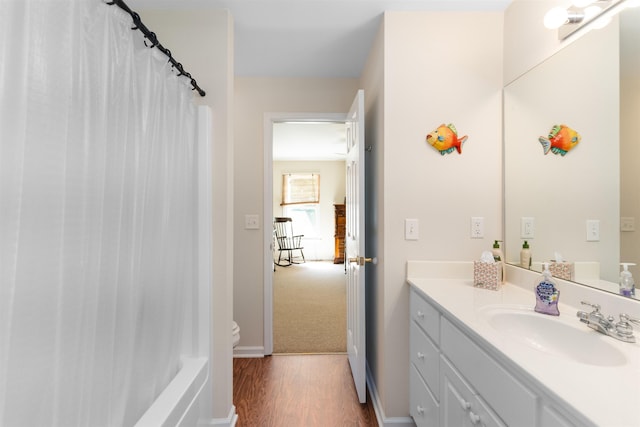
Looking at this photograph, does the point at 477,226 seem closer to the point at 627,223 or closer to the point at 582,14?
the point at 627,223

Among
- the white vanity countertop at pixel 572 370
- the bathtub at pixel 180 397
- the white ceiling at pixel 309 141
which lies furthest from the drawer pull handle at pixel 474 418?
the white ceiling at pixel 309 141

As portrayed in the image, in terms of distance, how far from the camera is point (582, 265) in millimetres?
1304

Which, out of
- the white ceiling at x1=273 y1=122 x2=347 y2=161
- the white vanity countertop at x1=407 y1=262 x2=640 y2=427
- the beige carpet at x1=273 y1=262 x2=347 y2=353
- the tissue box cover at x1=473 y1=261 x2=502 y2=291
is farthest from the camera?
the white ceiling at x1=273 y1=122 x2=347 y2=161

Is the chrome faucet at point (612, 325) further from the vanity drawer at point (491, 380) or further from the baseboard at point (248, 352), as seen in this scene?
the baseboard at point (248, 352)

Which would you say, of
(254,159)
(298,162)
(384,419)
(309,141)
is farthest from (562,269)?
(298,162)

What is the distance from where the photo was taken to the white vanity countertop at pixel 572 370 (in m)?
0.63

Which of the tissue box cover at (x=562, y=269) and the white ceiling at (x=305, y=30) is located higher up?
the white ceiling at (x=305, y=30)

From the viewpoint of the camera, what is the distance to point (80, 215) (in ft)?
2.67

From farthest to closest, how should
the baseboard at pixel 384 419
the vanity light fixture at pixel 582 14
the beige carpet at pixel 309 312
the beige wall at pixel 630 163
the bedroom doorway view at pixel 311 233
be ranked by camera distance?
the bedroom doorway view at pixel 311 233, the beige carpet at pixel 309 312, the baseboard at pixel 384 419, the vanity light fixture at pixel 582 14, the beige wall at pixel 630 163

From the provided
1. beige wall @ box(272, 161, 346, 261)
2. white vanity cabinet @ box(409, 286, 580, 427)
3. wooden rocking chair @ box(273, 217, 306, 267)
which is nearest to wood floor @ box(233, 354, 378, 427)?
white vanity cabinet @ box(409, 286, 580, 427)

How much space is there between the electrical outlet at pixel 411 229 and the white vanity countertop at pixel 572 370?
44 cm

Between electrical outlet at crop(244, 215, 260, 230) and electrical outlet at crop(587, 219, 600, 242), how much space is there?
83.9 inches

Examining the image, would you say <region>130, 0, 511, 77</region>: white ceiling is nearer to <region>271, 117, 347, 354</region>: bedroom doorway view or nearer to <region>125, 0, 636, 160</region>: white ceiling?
<region>125, 0, 636, 160</region>: white ceiling

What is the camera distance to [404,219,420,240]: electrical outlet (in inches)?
68.6
